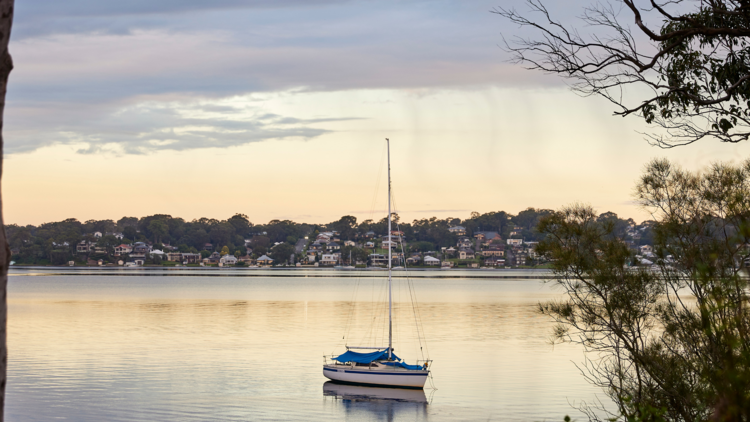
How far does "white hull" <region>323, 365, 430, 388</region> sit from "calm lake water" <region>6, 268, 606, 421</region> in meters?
0.43

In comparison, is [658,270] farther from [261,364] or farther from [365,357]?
[261,364]

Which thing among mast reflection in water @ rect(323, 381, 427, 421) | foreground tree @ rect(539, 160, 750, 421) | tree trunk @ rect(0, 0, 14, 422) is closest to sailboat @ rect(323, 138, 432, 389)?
mast reflection in water @ rect(323, 381, 427, 421)

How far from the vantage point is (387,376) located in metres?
31.4

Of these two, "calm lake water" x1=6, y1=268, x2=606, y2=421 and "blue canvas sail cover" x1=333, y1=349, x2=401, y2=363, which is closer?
"calm lake water" x1=6, y1=268, x2=606, y2=421

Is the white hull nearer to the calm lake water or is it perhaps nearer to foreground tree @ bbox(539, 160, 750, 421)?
the calm lake water

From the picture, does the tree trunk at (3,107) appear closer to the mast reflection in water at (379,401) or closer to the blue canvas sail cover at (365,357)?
the mast reflection in water at (379,401)

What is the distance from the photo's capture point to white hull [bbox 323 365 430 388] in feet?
102

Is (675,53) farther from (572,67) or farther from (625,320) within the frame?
(625,320)

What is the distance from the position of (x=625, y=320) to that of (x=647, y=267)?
1677 millimetres

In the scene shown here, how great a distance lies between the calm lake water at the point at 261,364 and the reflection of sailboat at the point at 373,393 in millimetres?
85

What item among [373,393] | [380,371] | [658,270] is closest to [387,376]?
[380,371]

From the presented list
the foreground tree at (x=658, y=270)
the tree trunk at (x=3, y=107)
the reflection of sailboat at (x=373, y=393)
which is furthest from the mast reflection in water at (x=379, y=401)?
the tree trunk at (x=3, y=107)

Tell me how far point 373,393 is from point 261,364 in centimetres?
1043

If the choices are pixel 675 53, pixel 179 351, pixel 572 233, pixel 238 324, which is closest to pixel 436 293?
pixel 238 324
